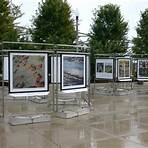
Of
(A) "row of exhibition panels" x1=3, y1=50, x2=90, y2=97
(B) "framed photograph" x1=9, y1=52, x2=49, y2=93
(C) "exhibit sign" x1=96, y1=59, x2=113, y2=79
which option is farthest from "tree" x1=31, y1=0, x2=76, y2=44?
(B) "framed photograph" x1=9, y1=52, x2=49, y2=93

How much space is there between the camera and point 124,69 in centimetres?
→ 1766

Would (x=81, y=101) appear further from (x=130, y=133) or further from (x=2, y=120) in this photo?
(x=130, y=133)

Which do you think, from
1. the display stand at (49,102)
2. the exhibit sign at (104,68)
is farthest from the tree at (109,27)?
the display stand at (49,102)

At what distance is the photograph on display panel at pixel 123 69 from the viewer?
17391 mm

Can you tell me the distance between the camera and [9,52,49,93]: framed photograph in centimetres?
934

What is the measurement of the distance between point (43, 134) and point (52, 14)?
1716cm

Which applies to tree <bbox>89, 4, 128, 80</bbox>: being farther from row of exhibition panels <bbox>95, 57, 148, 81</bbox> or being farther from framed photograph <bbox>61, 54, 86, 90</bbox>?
framed photograph <bbox>61, 54, 86, 90</bbox>

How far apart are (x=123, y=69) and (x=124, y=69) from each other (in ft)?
0.24

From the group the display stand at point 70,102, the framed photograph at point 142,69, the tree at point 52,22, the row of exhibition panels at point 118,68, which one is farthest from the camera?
the tree at point 52,22

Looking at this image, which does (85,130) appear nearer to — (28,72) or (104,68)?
(28,72)

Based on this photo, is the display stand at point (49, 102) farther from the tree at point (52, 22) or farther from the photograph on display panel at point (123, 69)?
the tree at point (52, 22)

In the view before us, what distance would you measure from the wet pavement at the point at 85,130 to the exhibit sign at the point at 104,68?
498 centimetres

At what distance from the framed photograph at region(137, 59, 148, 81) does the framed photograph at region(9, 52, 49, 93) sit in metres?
9.14

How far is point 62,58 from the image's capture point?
34.2 feet
